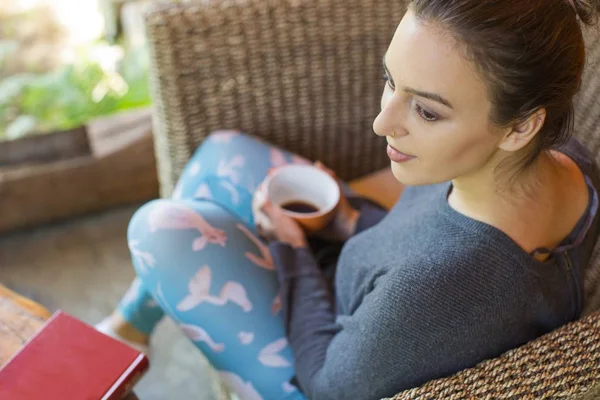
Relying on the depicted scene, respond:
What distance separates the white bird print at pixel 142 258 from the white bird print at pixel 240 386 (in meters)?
0.20

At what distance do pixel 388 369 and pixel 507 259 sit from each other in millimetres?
197

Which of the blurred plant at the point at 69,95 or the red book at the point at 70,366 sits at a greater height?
the red book at the point at 70,366

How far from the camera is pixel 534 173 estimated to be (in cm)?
76

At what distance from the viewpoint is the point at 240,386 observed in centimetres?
95

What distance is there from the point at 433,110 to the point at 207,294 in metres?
0.46

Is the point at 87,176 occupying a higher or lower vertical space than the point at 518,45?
lower

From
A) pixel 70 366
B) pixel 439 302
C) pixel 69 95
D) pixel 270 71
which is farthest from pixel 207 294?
pixel 69 95

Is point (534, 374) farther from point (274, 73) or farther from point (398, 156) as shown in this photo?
point (274, 73)

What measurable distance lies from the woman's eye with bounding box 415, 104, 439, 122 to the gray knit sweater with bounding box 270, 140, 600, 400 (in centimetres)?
14

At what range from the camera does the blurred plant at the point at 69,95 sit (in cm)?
174

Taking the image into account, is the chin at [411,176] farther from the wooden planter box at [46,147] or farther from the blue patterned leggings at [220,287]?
the wooden planter box at [46,147]

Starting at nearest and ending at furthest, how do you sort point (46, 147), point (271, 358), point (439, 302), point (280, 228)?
point (439, 302)
point (271, 358)
point (280, 228)
point (46, 147)

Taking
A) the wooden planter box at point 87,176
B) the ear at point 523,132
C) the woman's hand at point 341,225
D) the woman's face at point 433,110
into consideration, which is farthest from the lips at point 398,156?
the wooden planter box at point 87,176

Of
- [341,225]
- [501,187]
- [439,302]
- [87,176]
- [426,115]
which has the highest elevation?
[426,115]
